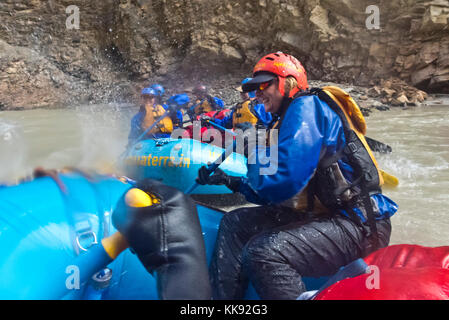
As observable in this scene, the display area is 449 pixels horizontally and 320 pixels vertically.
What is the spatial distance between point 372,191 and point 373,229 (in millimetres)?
193

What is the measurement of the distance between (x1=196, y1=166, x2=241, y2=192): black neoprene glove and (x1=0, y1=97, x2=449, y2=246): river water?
711 mm

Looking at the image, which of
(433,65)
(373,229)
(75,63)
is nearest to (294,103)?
(373,229)

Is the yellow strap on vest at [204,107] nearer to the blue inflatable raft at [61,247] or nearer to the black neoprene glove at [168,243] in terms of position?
the blue inflatable raft at [61,247]

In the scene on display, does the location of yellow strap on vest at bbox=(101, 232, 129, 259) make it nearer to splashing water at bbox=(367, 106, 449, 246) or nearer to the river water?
the river water

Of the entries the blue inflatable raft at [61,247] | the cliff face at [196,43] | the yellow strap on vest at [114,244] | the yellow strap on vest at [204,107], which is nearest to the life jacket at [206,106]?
the yellow strap on vest at [204,107]

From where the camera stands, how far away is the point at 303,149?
1.54m

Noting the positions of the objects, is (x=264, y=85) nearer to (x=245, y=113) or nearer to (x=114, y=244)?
(x=114, y=244)

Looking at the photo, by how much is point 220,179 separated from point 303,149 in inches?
27.3

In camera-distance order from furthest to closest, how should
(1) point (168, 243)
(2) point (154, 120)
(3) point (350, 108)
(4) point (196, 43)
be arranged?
1. (4) point (196, 43)
2. (2) point (154, 120)
3. (3) point (350, 108)
4. (1) point (168, 243)

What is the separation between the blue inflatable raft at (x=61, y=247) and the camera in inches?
51.0

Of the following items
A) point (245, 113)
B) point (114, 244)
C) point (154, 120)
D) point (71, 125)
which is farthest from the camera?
point (71, 125)

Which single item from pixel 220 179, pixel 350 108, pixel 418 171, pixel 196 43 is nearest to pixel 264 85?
pixel 350 108

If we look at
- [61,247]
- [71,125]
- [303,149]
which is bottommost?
[71,125]
